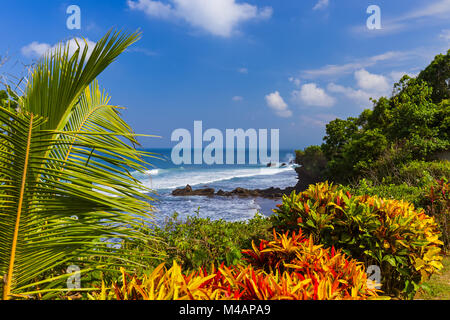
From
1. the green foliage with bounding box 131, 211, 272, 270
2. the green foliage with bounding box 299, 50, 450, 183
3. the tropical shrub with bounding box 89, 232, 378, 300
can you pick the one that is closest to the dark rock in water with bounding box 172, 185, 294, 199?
the green foliage with bounding box 299, 50, 450, 183

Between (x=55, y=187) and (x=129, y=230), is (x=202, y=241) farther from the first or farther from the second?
(x=55, y=187)

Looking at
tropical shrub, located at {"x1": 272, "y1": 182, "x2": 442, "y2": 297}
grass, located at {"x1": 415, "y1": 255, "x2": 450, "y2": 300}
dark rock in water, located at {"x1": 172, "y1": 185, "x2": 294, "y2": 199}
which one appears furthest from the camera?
dark rock in water, located at {"x1": 172, "y1": 185, "x2": 294, "y2": 199}

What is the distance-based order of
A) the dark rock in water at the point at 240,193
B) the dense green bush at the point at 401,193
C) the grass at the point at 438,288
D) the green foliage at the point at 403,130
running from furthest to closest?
1. the dark rock in water at the point at 240,193
2. the green foliage at the point at 403,130
3. the dense green bush at the point at 401,193
4. the grass at the point at 438,288

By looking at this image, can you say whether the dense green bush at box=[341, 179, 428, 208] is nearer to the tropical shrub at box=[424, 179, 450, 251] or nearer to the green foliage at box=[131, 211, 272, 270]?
the tropical shrub at box=[424, 179, 450, 251]

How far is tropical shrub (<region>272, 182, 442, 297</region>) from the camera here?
321 centimetres

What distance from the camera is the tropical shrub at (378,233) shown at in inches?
126

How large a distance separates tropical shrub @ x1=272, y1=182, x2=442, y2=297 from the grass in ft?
2.13

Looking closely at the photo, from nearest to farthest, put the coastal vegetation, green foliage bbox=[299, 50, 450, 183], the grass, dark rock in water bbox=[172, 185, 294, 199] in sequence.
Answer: the coastal vegetation
the grass
green foliage bbox=[299, 50, 450, 183]
dark rock in water bbox=[172, 185, 294, 199]

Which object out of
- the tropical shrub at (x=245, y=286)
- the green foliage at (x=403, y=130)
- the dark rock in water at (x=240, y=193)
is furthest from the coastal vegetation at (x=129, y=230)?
the dark rock in water at (x=240, y=193)

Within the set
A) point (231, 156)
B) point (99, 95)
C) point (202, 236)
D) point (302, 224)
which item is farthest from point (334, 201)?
point (231, 156)

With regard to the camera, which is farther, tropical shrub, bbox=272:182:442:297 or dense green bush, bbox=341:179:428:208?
dense green bush, bbox=341:179:428:208

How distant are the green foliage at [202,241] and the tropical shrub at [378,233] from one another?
0.65 meters

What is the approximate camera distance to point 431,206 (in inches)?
224

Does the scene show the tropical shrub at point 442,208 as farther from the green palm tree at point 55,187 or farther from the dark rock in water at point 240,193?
the dark rock in water at point 240,193
